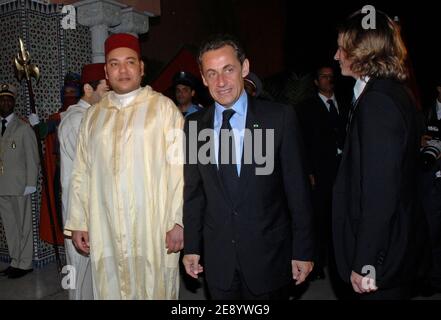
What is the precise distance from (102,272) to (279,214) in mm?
1229

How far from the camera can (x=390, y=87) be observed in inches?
72.3

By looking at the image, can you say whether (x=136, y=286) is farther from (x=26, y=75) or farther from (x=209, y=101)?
→ (x=209, y=101)

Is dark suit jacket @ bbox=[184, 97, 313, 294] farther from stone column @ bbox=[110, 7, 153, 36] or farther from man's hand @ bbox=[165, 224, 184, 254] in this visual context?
stone column @ bbox=[110, 7, 153, 36]

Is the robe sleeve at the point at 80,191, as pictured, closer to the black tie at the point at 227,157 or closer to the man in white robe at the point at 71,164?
the man in white robe at the point at 71,164

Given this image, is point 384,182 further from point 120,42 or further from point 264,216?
point 120,42

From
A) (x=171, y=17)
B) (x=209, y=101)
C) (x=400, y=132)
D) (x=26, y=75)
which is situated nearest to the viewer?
(x=400, y=132)

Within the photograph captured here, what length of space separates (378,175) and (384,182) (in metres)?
0.04

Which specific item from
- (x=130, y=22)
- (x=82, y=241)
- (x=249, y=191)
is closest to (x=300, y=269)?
(x=249, y=191)

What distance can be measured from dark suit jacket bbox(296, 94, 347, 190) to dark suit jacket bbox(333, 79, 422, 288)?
2.25 m

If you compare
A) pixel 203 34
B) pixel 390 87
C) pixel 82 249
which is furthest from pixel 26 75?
pixel 203 34

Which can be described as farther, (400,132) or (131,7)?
(131,7)

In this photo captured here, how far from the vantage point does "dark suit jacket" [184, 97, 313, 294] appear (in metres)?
2.09

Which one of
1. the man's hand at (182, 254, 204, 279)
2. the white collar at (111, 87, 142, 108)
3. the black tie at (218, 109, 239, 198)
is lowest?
the man's hand at (182, 254, 204, 279)

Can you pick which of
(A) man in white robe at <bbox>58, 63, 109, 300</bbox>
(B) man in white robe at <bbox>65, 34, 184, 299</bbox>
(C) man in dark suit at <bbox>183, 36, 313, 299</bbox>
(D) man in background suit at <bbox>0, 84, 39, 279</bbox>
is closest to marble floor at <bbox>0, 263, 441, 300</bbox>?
(D) man in background suit at <bbox>0, 84, 39, 279</bbox>
